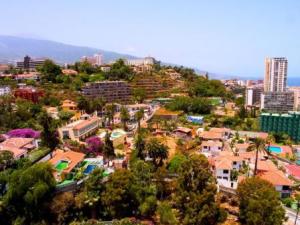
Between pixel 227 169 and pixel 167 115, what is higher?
pixel 167 115

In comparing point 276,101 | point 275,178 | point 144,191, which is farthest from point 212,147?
point 276,101

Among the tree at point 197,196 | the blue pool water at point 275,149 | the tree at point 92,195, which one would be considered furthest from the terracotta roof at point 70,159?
the blue pool water at point 275,149

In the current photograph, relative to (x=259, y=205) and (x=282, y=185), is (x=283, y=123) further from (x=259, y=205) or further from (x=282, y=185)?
(x=259, y=205)

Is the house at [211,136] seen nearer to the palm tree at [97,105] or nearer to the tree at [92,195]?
the palm tree at [97,105]

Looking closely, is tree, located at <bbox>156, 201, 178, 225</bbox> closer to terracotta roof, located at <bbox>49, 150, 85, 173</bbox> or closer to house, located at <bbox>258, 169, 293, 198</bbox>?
terracotta roof, located at <bbox>49, 150, 85, 173</bbox>

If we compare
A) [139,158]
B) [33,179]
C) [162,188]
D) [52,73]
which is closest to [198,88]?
[52,73]

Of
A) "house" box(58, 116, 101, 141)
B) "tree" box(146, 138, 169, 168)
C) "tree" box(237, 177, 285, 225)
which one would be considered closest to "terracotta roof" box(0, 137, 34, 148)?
"house" box(58, 116, 101, 141)
